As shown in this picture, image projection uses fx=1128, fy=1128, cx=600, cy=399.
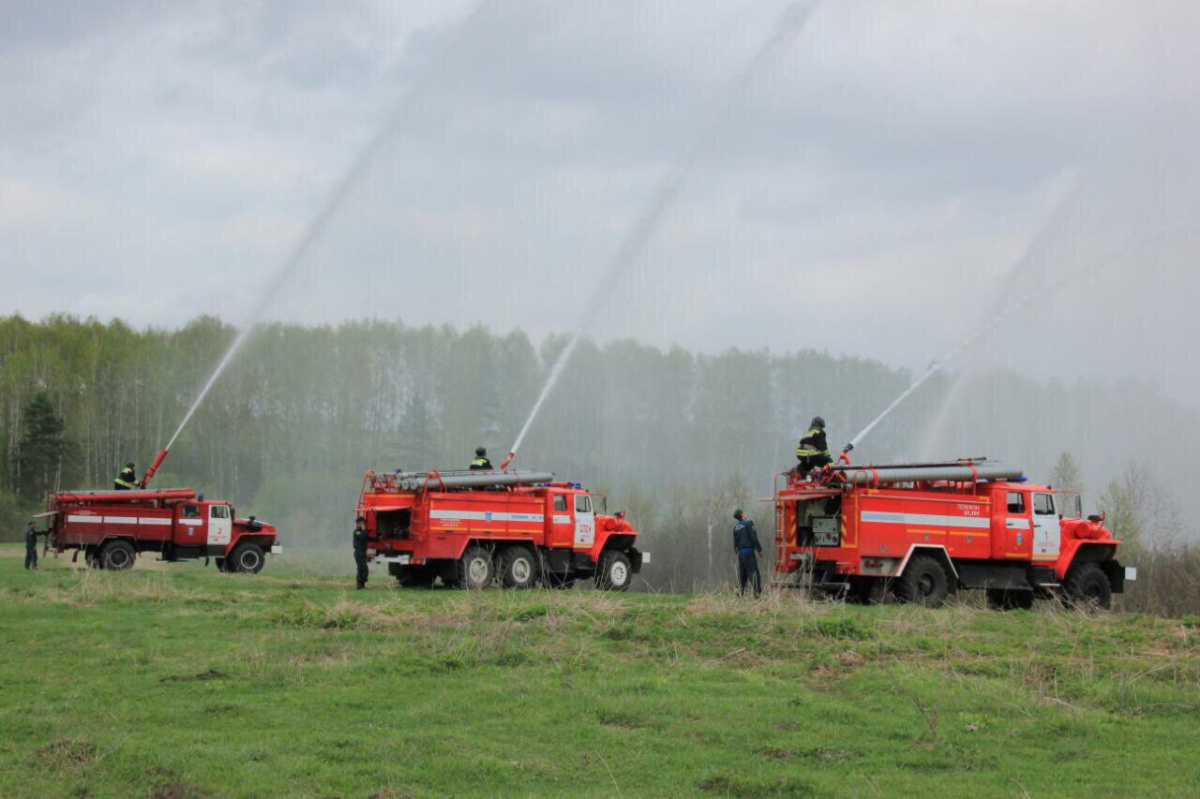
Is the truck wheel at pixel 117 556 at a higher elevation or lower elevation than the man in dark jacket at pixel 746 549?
lower

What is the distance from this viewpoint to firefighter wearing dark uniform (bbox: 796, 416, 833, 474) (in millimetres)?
25453

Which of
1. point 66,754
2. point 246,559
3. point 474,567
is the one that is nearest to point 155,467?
point 246,559

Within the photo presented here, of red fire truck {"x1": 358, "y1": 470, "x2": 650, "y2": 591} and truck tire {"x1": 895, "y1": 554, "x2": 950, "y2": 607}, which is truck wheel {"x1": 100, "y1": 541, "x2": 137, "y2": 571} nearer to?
red fire truck {"x1": 358, "y1": 470, "x2": 650, "y2": 591}

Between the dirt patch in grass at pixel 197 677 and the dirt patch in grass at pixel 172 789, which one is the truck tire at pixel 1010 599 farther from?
the dirt patch in grass at pixel 172 789

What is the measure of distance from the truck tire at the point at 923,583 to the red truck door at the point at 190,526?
22965 mm

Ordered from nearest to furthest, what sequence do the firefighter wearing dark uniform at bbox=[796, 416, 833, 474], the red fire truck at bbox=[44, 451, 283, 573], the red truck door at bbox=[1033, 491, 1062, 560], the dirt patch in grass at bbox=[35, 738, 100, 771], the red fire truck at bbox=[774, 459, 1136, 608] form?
the dirt patch in grass at bbox=[35, 738, 100, 771]
the red fire truck at bbox=[774, 459, 1136, 608]
the firefighter wearing dark uniform at bbox=[796, 416, 833, 474]
the red truck door at bbox=[1033, 491, 1062, 560]
the red fire truck at bbox=[44, 451, 283, 573]

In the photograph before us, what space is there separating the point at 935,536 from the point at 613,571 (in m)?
9.62

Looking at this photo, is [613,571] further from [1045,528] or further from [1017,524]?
[1045,528]

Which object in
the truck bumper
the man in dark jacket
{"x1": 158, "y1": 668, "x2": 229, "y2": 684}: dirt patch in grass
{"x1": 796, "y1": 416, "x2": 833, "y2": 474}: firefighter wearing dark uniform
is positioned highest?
{"x1": 796, "y1": 416, "x2": 833, "y2": 474}: firefighter wearing dark uniform

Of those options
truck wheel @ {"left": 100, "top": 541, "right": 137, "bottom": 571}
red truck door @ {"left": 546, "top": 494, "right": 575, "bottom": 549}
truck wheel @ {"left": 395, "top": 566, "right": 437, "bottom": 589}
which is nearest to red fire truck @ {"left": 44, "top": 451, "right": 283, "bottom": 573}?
truck wheel @ {"left": 100, "top": 541, "right": 137, "bottom": 571}

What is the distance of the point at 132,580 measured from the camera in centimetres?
2731

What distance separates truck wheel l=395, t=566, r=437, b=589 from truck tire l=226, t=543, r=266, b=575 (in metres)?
9.66

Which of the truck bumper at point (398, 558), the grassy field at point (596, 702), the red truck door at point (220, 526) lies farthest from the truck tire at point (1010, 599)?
the red truck door at point (220, 526)

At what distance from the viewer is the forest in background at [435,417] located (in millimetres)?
72375
